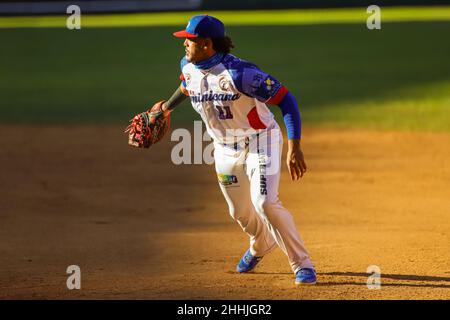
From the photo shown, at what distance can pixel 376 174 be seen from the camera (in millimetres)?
10195

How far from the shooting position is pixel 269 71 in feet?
59.4

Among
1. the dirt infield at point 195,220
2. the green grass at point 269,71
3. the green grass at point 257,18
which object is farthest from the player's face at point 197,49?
the green grass at point 257,18

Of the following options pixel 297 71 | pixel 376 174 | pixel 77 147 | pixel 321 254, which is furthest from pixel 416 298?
pixel 297 71

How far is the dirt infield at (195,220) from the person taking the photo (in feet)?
19.9

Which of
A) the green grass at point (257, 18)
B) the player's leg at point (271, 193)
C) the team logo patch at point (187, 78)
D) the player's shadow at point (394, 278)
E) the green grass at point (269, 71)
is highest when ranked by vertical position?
the green grass at point (257, 18)

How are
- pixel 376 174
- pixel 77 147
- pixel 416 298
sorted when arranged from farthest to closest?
pixel 77 147 < pixel 376 174 < pixel 416 298

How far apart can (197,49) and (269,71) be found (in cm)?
1235

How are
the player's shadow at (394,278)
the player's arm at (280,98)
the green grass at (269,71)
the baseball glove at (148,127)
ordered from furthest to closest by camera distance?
the green grass at (269,71), the baseball glove at (148,127), the player's shadow at (394,278), the player's arm at (280,98)

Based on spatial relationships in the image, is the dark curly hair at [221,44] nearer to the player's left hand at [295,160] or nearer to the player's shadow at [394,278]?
the player's left hand at [295,160]

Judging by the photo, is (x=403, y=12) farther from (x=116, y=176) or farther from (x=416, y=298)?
(x=416, y=298)

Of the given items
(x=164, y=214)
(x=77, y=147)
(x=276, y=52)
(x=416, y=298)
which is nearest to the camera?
(x=416, y=298)

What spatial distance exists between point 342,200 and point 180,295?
12.2ft

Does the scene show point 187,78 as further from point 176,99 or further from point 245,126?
point 245,126

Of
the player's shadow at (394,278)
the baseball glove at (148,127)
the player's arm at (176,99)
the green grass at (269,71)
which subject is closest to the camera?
the player's shadow at (394,278)
